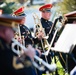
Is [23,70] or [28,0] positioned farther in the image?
[28,0]

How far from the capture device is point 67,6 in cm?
2089

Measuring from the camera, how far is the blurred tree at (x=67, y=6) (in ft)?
66.8

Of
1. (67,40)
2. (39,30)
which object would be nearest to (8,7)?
(39,30)

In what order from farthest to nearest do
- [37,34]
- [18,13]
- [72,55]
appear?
1. [18,13]
2. [37,34]
3. [72,55]

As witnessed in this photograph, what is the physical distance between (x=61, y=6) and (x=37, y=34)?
1416 centimetres

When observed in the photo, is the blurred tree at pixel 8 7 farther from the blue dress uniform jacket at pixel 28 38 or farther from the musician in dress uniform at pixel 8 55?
the musician in dress uniform at pixel 8 55

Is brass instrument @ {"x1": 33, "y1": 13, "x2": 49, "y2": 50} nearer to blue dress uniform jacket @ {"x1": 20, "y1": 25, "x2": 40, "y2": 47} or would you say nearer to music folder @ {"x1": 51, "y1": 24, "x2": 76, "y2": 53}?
blue dress uniform jacket @ {"x1": 20, "y1": 25, "x2": 40, "y2": 47}

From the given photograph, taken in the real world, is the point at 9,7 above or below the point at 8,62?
below

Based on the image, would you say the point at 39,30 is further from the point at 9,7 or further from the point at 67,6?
the point at 67,6

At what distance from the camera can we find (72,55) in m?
5.67

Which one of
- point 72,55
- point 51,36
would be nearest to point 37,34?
point 51,36

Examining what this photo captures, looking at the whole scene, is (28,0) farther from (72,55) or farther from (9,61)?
(9,61)

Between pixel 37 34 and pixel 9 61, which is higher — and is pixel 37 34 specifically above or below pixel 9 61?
below

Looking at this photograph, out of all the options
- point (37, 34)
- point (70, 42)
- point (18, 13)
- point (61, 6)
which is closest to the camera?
point (70, 42)
